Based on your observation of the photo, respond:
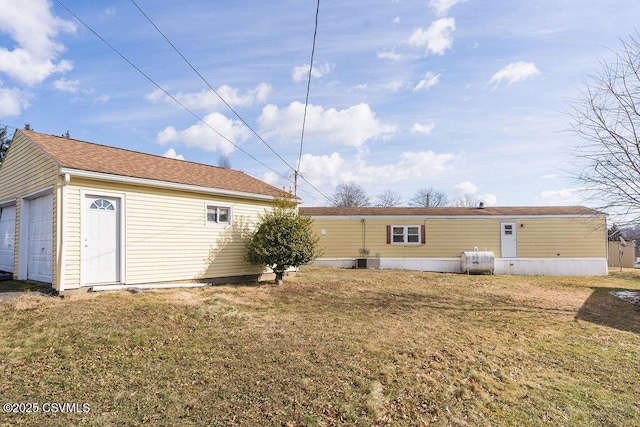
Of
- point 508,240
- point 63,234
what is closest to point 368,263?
point 508,240

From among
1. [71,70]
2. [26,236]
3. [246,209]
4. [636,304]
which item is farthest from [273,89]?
[636,304]

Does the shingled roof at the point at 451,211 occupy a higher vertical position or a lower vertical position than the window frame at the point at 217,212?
higher

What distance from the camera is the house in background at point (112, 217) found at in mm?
8086

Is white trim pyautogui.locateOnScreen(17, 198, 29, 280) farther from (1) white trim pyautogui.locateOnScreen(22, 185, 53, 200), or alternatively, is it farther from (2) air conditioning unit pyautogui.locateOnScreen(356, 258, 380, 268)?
(2) air conditioning unit pyautogui.locateOnScreen(356, 258, 380, 268)

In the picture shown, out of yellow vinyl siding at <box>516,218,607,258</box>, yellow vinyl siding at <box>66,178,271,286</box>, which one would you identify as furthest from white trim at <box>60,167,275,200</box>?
yellow vinyl siding at <box>516,218,607,258</box>

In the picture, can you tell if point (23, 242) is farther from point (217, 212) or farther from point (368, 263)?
point (368, 263)

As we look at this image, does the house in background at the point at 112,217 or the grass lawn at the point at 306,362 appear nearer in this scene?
the grass lawn at the point at 306,362

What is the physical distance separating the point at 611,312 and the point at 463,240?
792cm

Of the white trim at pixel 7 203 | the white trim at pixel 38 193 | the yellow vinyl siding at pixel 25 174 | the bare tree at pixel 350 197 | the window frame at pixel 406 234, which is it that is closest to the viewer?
the yellow vinyl siding at pixel 25 174

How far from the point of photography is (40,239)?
894 centimetres

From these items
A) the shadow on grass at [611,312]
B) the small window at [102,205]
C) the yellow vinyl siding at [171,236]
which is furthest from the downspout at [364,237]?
the small window at [102,205]

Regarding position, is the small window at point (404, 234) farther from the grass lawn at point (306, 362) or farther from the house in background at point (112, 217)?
the grass lawn at point (306, 362)

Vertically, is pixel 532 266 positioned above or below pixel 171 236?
below

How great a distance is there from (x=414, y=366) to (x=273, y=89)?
35.9 ft
